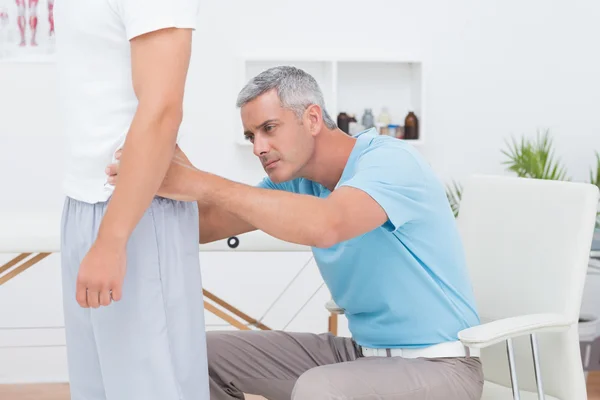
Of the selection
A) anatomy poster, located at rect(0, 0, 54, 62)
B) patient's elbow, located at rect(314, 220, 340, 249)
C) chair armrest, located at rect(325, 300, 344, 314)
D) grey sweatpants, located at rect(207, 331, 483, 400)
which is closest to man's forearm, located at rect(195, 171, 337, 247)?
patient's elbow, located at rect(314, 220, 340, 249)

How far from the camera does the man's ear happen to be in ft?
5.99

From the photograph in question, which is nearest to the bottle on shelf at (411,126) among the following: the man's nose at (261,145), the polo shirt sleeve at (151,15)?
the man's nose at (261,145)

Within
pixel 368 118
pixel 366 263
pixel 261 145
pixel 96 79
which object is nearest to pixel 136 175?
pixel 96 79

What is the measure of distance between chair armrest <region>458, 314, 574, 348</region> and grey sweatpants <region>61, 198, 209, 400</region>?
0.57m

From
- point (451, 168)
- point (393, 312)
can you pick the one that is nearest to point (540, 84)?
point (451, 168)

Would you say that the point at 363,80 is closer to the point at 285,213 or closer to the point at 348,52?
the point at 348,52

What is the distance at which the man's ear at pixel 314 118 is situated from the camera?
71.9 inches

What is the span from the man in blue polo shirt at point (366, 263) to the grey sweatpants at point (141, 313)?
0.87 feet

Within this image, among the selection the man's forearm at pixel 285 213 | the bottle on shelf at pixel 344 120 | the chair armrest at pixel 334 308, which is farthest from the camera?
the bottle on shelf at pixel 344 120

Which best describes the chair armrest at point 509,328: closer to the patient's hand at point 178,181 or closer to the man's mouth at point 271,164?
the man's mouth at point 271,164

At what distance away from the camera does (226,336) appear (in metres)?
2.06

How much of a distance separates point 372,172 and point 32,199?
2.63 meters

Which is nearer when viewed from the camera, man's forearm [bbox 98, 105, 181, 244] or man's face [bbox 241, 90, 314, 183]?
man's forearm [bbox 98, 105, 181, 244]

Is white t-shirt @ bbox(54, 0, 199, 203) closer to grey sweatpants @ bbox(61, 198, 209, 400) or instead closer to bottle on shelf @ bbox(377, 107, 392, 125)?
→ grey sweatpants @ bbox(61, 198, 209, 400)
